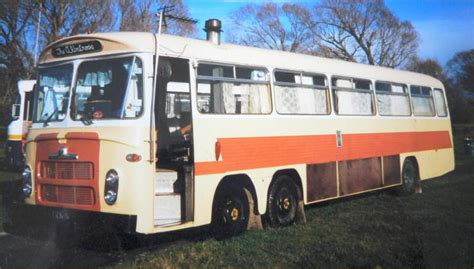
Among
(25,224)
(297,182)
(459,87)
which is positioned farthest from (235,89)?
(459,87)

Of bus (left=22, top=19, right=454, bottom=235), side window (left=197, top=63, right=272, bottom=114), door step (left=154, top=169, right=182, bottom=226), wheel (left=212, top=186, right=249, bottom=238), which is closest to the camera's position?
bus (left=22, top=19, right=454, bottom=235)

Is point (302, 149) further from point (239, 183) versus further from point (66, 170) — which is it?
point (66, 170)

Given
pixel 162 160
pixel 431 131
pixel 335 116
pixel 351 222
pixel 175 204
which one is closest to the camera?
pixel 175 204

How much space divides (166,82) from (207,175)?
1627 millimetres

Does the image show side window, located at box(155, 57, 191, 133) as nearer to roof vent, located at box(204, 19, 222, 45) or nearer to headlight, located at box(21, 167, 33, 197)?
roof vent, located at box(204, 19, 222, 45)

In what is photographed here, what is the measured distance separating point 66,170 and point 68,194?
326mm

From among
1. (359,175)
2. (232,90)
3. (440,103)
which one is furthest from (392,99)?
(232,90)

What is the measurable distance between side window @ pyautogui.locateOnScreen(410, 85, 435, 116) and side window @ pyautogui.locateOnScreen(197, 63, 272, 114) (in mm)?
6336

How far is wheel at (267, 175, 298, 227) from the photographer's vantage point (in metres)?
9.12

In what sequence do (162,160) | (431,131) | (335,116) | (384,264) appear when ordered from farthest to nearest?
(431,131), (335,116), (162,160), (384,264)

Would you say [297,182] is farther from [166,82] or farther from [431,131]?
[431,131]

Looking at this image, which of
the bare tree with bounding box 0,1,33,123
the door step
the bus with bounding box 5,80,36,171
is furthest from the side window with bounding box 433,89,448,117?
the bare tree with bounding box 0,1,33,123

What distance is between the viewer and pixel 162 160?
8.04 meters

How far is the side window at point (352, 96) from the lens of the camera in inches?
429
